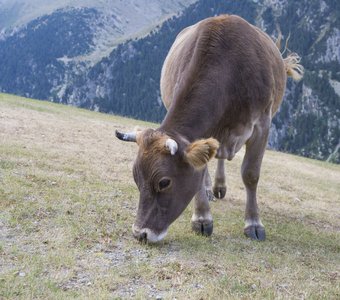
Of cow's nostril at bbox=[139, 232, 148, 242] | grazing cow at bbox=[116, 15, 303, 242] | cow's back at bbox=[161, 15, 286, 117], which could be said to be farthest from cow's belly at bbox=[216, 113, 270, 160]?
cow's nostril at bbox=[139, 232, 148, 242]

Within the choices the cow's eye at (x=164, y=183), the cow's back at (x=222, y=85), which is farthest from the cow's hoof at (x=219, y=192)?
the cow's eye at (x=164, y=183)

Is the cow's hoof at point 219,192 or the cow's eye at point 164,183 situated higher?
the cow's eye at point 164,183

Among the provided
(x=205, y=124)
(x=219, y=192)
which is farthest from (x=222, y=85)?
(x=219, y=192)

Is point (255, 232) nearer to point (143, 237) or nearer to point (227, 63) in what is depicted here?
point (143, 237)

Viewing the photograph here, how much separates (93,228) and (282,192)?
9.00m

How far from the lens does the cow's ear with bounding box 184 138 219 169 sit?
7.17m

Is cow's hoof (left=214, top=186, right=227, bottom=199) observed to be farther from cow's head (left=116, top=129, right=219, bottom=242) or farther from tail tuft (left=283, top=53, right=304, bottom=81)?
cow's head (left=116, top=129, right=219, bottom=242)

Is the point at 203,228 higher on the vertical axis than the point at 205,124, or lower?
lower

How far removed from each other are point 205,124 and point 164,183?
51.5 inches

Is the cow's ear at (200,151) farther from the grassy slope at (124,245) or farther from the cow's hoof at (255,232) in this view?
the cow's hoof at (255,232)

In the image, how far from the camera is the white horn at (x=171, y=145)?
7.11m

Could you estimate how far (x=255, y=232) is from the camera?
31.9 feet

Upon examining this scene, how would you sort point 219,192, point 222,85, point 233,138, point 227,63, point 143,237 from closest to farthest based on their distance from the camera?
point 143,237, point 222,85, point 227,63, point 233,138, point 219,192

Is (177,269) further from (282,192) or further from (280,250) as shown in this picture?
(282,192)
